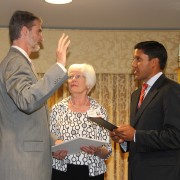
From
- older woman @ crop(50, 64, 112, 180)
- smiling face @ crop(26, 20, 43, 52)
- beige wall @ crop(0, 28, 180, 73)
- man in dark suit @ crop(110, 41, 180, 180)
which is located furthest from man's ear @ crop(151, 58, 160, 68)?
beige wall @ crop(0, 28, 180, 73)

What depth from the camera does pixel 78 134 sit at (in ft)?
11.5

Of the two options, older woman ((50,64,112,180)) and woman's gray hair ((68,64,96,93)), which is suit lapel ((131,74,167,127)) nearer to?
older woman ((50,64,112,180))

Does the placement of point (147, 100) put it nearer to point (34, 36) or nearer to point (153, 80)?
point (153, 80)

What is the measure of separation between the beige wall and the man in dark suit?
2099mm

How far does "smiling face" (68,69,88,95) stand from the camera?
12.5 feet

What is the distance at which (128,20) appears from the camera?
480 cm

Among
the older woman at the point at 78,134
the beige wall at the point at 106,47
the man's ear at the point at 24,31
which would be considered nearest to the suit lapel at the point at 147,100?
the older woman at the point at 78,134

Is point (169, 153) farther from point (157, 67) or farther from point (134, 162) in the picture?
point (157, 67)

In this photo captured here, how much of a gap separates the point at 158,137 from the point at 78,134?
0.89m

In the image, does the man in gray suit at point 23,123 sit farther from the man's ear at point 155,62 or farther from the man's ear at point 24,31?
the man's ear at point 155,62

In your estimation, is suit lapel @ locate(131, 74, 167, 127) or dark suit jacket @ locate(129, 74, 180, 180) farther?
suit lapel @ locate(131, 74, 167, 127)

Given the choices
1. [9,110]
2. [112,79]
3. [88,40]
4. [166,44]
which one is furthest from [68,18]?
→ [9,110]

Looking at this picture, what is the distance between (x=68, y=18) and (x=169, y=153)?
2388mm

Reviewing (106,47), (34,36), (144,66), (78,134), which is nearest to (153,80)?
(144,66)
